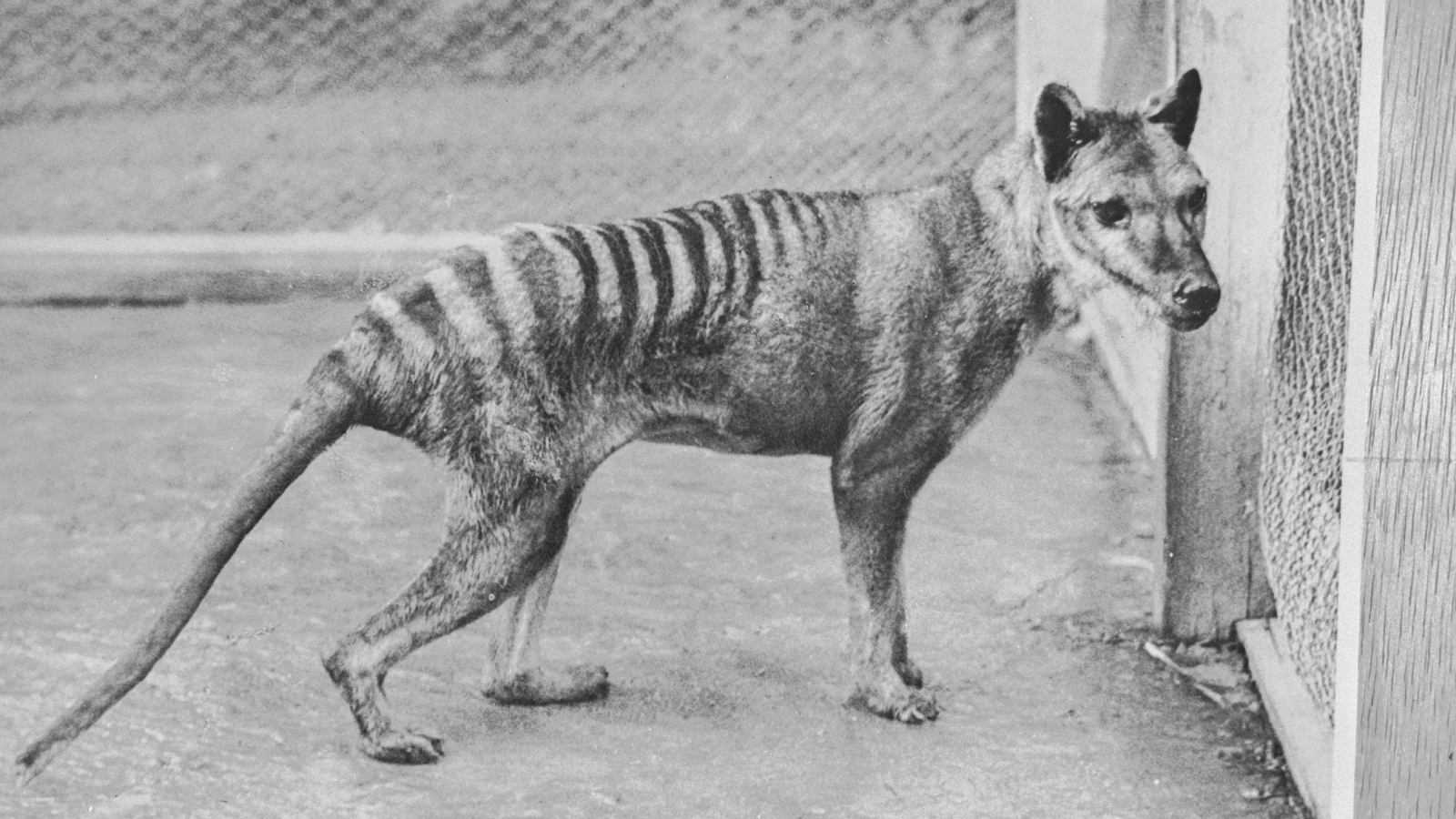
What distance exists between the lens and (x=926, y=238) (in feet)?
11.3

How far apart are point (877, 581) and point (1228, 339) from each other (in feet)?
2.90

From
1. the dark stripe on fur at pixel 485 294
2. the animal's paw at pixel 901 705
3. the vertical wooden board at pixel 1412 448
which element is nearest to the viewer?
the vertical wooden board at pixel 1412 448

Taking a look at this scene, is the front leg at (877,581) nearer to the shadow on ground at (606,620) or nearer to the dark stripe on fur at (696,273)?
the shadow on ground at (606,620)

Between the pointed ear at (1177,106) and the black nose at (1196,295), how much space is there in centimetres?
32

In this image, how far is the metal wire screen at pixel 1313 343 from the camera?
3.39 m

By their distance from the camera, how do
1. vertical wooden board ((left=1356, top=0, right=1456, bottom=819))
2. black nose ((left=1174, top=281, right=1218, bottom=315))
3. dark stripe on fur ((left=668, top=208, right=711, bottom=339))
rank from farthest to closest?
dark stripe on fur ((left=668, top=208, right=711, bottom=339)) < black nose ((left=1174, top=281, right=1218, bottom=315)) < vertical wooden board ((left=1356, top=0, right=1456, bottom=819))

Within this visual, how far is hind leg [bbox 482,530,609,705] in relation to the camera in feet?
11.5

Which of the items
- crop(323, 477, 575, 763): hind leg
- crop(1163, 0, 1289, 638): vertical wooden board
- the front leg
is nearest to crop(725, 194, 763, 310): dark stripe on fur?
the front leg

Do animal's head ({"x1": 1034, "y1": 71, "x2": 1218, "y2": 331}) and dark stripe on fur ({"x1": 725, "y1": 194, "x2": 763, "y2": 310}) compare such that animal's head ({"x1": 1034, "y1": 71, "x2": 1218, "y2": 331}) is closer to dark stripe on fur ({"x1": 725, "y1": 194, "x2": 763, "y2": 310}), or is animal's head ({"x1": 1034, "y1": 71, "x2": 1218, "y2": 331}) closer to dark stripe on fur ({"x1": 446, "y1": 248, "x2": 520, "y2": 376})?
dark stripe on fur ({"x1": 725, "y1": 194, "x2": 763, "y2": 310})

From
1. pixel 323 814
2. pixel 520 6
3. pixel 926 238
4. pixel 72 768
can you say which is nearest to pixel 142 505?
pixel 72 768

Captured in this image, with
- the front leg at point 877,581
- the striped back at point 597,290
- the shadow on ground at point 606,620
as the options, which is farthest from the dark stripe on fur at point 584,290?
the front leg at point 877,581

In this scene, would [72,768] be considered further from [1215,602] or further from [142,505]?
[1215,602]

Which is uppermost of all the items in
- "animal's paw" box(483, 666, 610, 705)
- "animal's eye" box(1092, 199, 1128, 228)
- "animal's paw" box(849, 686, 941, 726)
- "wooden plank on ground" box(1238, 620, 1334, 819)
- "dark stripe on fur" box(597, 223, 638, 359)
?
"animal's eye" box(1092, 199, 1128, 228)

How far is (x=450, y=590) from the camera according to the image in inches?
129
